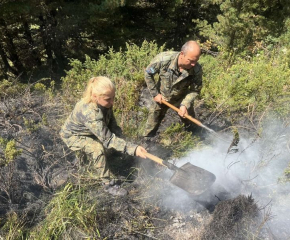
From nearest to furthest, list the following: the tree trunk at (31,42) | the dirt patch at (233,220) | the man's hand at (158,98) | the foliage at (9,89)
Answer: the dirt patch at (233,220) < the man's hand at (158,98) < the foliage at (9,89) < the tree trunk at (31,42)

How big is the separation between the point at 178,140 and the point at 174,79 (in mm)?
993

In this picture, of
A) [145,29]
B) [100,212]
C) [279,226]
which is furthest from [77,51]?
[279,226]

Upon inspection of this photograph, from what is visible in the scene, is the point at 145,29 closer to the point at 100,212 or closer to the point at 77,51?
the point at 77,51

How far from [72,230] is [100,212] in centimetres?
36

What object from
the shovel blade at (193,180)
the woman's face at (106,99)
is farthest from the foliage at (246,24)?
the woman's face at (106,99)

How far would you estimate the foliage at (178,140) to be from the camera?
150 inches

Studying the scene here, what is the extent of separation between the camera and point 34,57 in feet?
27.6

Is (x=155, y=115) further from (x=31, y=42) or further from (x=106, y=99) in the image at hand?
(x=31, y=42)

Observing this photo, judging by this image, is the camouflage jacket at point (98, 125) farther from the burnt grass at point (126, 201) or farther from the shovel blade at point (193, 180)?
the burnt grass at point (126, 201)

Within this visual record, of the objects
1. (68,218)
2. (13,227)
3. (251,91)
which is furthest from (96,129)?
(251,91)

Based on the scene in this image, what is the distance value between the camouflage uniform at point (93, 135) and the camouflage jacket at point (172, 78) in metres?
0.86

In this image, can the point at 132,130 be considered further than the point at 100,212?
Yes

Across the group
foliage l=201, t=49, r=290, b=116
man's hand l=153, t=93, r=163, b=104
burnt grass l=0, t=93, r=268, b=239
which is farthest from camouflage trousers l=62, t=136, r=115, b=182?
foliage l=201, t=49, r=290, b=116

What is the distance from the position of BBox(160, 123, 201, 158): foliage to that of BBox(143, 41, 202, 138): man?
30 centimetres
